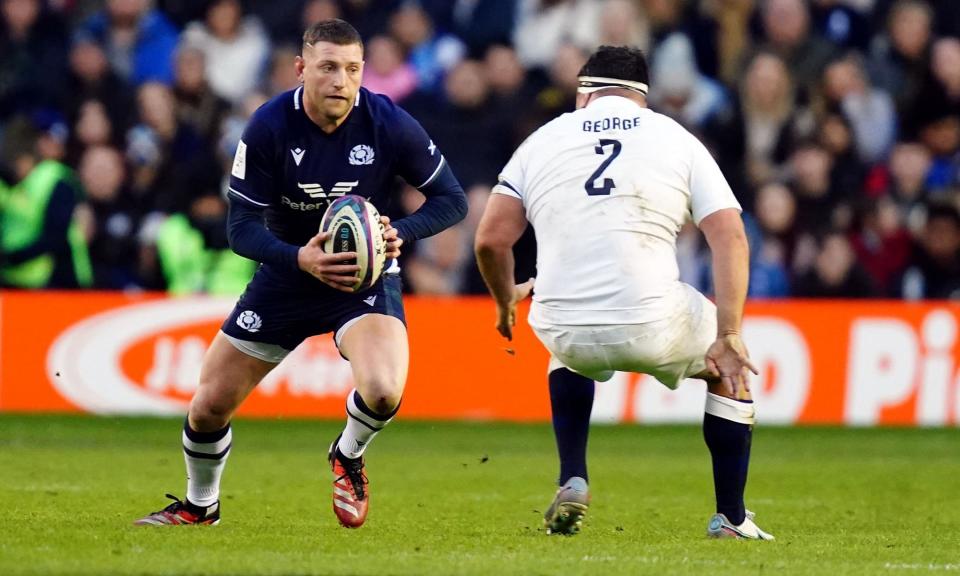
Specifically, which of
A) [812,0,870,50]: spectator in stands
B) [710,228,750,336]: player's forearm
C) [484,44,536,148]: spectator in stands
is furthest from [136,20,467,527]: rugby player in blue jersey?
[812,0,870,50]: spectator in stands

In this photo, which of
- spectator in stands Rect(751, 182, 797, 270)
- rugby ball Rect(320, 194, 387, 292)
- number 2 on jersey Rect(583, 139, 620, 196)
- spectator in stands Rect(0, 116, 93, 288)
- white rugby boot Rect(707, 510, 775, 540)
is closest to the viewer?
number 2 on jersey Rect(583, 139, 620, 196)

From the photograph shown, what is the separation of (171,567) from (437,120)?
1027cm

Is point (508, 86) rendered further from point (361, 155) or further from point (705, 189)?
point (705, 189)

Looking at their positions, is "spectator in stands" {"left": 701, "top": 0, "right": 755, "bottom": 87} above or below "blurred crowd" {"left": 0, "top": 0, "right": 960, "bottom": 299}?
above

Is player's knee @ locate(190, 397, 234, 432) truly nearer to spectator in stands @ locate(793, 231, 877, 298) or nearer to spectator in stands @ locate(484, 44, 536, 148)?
spectator in stands @ locate(484, 44, 536, 148)

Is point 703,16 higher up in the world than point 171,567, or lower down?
higher up

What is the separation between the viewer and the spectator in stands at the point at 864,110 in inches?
649

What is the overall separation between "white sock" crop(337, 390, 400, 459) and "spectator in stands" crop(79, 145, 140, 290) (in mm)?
8064

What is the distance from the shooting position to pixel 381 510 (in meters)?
8.96

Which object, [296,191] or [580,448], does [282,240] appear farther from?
[580,448]

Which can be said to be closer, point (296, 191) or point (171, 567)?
point (171, 567)

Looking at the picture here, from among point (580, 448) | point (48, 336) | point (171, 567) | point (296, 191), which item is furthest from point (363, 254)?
point (48, 336)

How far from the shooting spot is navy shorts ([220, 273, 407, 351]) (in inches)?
306

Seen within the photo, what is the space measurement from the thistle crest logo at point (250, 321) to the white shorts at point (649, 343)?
1292 millimetres
